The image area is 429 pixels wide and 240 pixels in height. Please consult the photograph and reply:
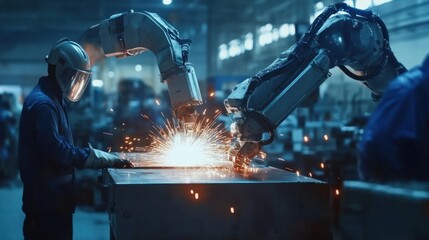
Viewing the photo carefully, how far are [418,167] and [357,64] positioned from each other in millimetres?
2033

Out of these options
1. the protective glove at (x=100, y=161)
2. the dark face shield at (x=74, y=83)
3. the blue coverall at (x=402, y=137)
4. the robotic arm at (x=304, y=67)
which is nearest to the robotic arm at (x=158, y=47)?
the robotic arm at (x=304, y=67)

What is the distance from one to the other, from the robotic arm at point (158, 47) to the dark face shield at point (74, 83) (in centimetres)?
61

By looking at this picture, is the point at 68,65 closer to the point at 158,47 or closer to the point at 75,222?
the point at 158,47

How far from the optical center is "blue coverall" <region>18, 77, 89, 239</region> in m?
3.85

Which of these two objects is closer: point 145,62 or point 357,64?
point 357,64

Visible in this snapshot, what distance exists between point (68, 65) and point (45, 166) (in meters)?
0.74

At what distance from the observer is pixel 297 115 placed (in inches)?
425

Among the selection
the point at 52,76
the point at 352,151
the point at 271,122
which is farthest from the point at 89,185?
the point at 271,122

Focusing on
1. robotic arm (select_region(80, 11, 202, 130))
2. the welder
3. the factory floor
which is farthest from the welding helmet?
the factory floor

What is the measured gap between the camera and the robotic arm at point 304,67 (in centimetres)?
397

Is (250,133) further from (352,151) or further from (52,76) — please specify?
(352,151)

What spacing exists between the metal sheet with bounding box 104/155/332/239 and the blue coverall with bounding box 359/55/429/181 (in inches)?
40.9

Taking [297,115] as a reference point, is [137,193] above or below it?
below

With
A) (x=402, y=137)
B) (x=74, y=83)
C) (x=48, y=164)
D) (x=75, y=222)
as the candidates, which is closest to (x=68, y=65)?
(x=74, y=83)
